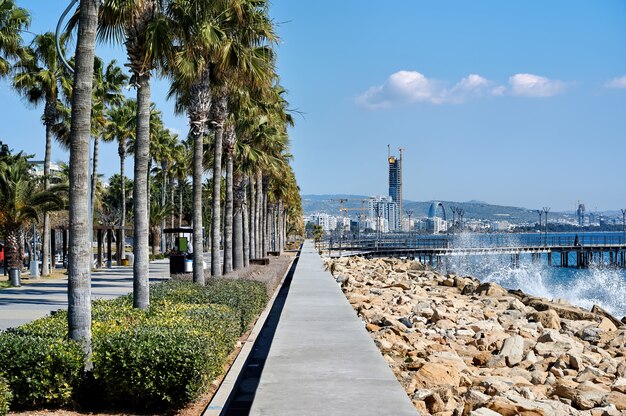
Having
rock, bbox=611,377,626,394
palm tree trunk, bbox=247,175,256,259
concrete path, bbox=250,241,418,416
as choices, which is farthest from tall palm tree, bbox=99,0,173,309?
palm tree trunk, bbox=247,175,256,259

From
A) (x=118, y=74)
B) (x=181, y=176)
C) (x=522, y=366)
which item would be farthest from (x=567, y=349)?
(x=181, y=176)

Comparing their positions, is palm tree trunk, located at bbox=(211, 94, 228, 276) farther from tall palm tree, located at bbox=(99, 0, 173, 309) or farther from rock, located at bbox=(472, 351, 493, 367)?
rock, located at bbox=(472, 351, 493, 367)

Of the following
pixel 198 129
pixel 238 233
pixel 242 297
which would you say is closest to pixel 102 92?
pixel 238 233

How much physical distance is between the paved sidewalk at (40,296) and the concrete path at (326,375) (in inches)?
320

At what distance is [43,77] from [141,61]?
65.3ft

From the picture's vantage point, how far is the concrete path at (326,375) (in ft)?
20.3

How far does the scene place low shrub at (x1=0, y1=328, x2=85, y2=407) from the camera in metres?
8.13

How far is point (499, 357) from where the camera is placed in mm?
12922

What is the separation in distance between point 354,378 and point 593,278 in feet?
234

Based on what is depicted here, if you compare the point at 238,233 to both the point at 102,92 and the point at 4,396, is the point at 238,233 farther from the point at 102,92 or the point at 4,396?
the point at 4,396

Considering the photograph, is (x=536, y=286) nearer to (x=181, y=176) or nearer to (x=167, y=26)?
(x=181, y=176)

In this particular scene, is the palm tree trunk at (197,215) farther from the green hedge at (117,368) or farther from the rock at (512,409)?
the rock at (512,409)

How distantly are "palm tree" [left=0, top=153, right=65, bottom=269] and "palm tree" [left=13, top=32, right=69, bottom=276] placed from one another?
1.02 m

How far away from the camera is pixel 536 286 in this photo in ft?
209
